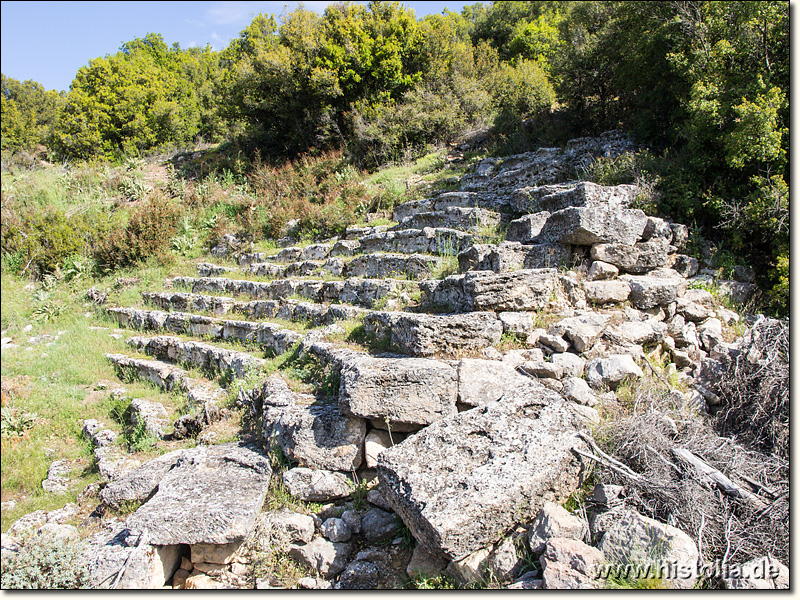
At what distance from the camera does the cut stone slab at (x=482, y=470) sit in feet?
10.8

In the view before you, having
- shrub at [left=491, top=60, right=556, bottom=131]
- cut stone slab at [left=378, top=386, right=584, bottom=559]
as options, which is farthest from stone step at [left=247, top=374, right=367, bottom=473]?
shrub at [left=491, top=60, right=556, bottom=131]

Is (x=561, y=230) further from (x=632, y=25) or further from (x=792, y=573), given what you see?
(x=632, y=25)

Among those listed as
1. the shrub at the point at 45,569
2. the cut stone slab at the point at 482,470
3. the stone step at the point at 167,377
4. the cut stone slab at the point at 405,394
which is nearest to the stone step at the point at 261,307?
the stone step at the point at 167,377

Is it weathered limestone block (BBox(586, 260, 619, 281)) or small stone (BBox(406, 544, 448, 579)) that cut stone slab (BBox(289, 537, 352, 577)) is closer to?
small stone (BBox(406, 544, 448, 579))

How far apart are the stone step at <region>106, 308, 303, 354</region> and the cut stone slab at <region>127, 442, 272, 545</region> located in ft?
7.98

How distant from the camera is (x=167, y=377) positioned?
7.90 m

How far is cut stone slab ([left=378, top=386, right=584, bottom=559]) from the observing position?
3291mm

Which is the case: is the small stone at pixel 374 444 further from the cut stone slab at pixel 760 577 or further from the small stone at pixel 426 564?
the cut stone slab at pixel 760 577

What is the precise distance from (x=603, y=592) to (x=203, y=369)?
A: 6878mm

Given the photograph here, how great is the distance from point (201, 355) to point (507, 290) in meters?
5.34

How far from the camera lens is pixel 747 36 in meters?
7.19

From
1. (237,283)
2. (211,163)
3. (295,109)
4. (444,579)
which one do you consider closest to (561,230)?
(444,579)

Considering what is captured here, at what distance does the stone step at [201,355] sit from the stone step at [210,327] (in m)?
0.36

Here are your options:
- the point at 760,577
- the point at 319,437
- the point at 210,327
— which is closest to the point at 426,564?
the point at 319,437
